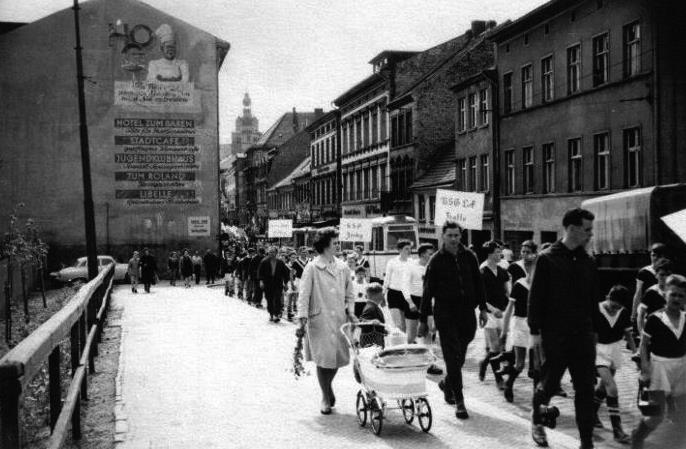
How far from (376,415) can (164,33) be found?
130 ft

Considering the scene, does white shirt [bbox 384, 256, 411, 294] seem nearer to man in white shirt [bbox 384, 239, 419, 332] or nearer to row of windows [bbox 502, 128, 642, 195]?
man in white shirt [bbox 384, 239, 419, 332]

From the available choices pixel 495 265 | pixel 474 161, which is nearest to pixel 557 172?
pixel 474 161

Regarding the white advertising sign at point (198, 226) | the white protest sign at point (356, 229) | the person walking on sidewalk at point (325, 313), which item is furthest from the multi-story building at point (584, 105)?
the person walking on sidewalk at point (325, 313)

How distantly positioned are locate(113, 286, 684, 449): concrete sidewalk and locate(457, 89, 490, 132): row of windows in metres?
26.0

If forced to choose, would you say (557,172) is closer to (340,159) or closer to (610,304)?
(610,304)

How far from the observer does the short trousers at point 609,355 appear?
7.66m

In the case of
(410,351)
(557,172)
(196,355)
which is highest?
(557,172)

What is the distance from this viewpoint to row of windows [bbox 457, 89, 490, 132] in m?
38.3

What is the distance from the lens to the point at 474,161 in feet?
129

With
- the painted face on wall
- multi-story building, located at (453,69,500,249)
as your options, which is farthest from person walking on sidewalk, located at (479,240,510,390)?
the painted face on wall

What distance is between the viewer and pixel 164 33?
144 feet

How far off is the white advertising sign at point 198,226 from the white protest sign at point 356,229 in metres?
17.4

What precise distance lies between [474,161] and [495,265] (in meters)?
29.0

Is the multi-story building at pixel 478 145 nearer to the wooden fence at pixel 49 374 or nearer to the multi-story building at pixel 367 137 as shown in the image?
the multi-story building at pixel 367 137
